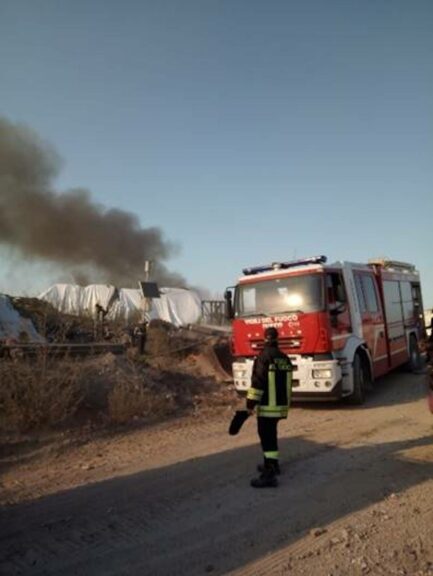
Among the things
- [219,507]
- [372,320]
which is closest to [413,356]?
[372,320]

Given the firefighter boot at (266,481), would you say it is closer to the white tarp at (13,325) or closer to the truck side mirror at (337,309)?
the truck side mirror at (337,309)

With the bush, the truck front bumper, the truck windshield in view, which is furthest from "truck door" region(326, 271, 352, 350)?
the bush

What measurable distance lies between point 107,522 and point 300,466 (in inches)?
88.9

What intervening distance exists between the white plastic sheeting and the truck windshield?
13.1 m

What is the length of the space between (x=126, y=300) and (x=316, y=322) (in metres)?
18.4

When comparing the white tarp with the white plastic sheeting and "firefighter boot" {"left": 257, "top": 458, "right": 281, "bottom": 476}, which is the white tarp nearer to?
the white plastic sheeting

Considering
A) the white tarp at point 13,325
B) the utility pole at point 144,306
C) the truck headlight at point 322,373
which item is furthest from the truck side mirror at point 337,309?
the white tarp at point 13,325

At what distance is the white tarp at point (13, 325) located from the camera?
1304 cm

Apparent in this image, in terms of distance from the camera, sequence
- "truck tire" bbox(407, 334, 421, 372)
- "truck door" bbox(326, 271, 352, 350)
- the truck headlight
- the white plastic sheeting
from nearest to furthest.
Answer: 1. the truck headlight
2. "truck door" bbox(326, 271, 352, 350)
3. "truck tire" bbox(407, 334, 421, 372)
4. the white plastic sheeting

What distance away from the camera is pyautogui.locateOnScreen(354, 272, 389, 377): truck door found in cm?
949

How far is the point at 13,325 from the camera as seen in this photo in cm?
1411

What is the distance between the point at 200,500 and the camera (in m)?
4.50

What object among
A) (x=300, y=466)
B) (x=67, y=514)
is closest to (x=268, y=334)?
(x=300, y=466)

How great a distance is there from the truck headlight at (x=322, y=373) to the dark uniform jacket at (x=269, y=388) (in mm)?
3311
